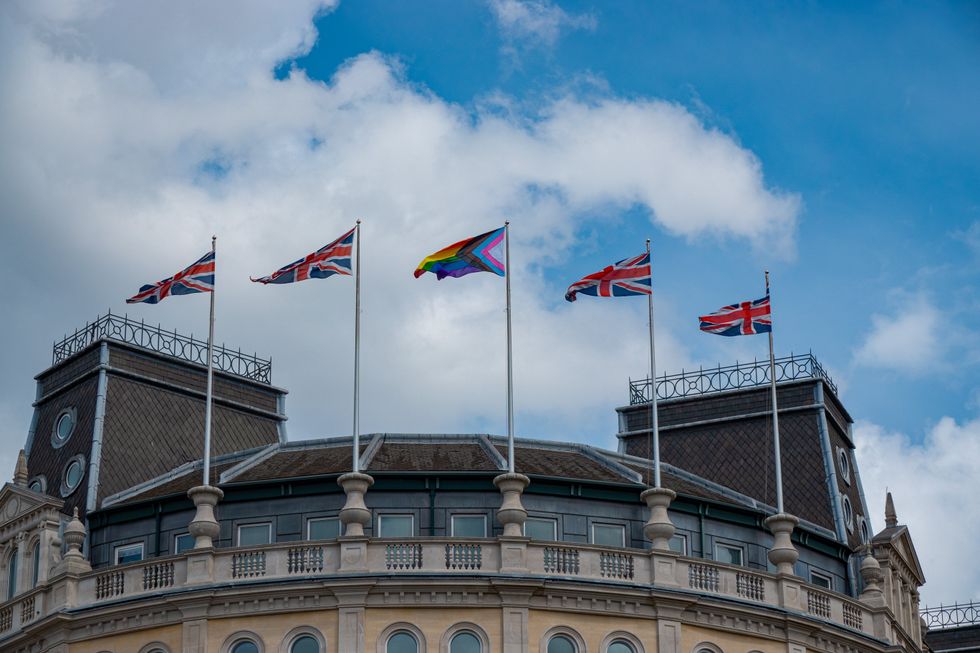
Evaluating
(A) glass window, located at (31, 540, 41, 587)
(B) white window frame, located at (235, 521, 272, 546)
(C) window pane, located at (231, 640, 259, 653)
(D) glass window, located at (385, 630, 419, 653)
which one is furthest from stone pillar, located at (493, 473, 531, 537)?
(A) glass window, located at (31, 540, 41, 587)

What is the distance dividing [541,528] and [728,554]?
744 cm

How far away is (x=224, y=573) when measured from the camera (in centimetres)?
6444

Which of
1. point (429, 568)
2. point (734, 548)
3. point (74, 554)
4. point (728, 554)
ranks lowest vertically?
point (429, 568)

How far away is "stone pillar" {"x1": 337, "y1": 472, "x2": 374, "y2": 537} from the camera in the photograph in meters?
64.1

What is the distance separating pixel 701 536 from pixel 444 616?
1115 centimetres

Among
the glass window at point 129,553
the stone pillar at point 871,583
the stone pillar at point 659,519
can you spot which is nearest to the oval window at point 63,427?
the glass window at point 129,553

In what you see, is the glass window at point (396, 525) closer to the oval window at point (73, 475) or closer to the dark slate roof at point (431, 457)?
the dark slate roof at point (431, 457)

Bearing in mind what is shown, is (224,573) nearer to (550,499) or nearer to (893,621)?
(550,499)

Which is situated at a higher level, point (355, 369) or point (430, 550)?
point (355, 369)

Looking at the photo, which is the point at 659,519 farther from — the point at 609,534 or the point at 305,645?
the point at 305,645

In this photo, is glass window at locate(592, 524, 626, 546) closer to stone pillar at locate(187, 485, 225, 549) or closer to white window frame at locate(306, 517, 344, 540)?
white window frame at locate(306, 517, 344, 540)

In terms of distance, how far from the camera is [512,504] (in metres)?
64.8

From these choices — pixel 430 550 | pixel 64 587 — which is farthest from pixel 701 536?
pixel 64 587

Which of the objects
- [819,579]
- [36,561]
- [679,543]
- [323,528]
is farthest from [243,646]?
[819,579]
